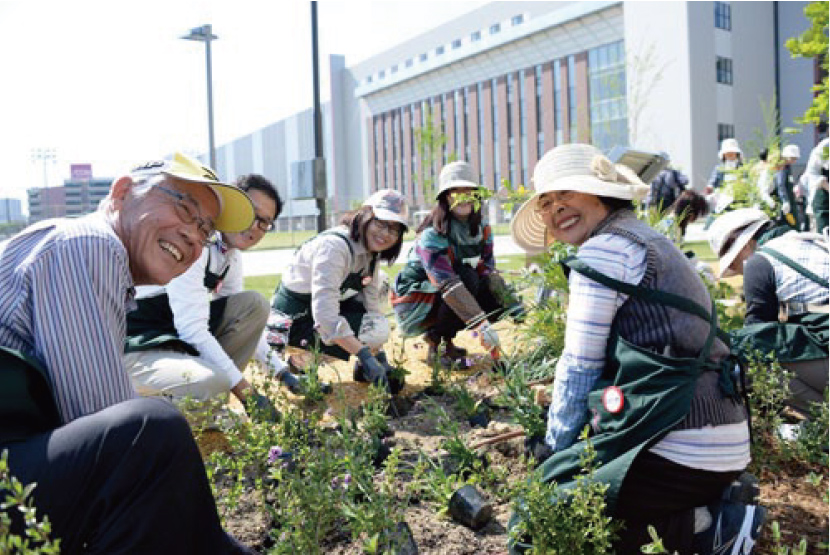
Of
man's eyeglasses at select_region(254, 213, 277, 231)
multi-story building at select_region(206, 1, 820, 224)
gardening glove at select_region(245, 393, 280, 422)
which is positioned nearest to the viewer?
gardening glove at select_region(245, 393, 280, 422)

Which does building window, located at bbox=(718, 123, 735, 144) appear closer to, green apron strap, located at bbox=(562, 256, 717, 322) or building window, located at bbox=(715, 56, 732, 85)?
building window, located at bbox=(715, 56, 732, 85)

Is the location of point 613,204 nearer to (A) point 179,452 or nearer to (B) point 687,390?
(B) point 687,390

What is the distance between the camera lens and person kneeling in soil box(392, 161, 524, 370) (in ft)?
17.0

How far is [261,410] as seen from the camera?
118 inches

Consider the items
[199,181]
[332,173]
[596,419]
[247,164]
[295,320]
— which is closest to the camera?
[199,181]

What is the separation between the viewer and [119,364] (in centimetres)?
190

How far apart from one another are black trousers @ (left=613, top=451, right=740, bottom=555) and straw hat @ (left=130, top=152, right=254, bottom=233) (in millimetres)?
1367

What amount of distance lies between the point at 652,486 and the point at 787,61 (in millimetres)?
42237

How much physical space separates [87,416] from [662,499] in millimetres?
1552

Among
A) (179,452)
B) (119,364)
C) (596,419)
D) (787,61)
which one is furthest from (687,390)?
(787,61)

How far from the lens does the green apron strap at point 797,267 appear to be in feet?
12.1

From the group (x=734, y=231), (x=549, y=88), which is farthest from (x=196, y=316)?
(x=549, y=88)

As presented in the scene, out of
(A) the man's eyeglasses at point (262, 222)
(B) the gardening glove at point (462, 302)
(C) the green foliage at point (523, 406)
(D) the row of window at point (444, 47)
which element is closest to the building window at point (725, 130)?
(D) the row of window at point (444, 47)

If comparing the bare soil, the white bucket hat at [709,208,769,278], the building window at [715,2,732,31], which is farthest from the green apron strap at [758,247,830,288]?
the building window at [715,2,732,31]
